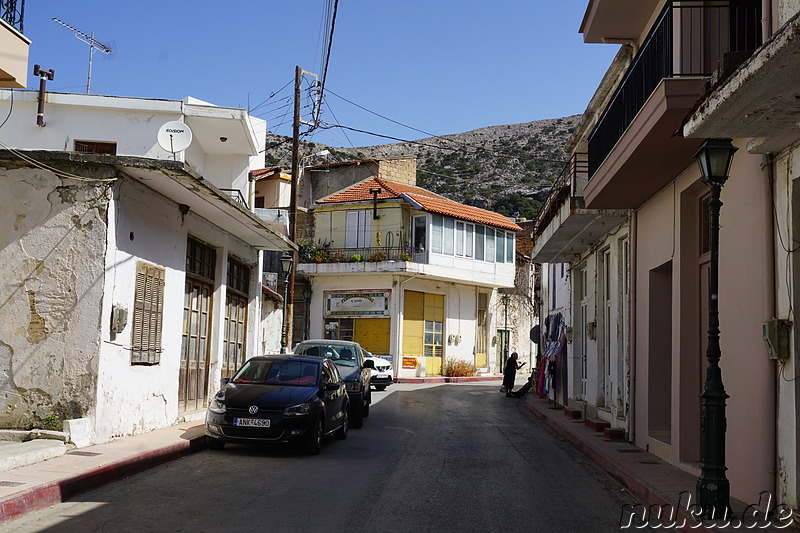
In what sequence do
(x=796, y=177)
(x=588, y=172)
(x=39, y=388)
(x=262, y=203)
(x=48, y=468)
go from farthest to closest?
(x=262, y=203) → (x=588, y=172) → (x=39, y=388) → (x=48, y=468) → (x=796, y=177)

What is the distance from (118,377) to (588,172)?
32.6 feet

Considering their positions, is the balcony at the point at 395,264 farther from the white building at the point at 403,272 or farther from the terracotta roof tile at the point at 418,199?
the terracotta roof tile at the point at 418,199

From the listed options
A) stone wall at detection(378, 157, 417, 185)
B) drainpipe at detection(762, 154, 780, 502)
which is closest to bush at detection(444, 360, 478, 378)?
stone wall at detection(378, 157, 417, 185)

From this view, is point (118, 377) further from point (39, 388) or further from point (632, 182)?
point (632, 182)

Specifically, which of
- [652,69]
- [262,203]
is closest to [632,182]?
[652,69]

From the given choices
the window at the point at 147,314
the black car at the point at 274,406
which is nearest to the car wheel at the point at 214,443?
the black car at the point at 274,406

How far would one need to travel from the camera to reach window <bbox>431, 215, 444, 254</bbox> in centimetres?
4181

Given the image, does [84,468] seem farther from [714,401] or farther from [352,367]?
[352,367]

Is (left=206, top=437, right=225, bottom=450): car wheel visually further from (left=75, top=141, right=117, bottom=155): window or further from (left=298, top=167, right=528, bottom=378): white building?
(left=298, top=167, right=528, bottom=378): white building

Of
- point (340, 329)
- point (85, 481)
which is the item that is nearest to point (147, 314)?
point (85, 481)

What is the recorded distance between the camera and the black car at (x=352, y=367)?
56.7 feet

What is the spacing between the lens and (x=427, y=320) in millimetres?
42938

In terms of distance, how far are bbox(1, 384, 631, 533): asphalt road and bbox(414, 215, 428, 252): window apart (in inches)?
1053

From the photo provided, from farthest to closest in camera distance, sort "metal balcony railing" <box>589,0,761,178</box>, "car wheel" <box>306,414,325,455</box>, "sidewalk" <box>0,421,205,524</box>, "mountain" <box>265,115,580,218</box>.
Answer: "mountain" <box>265,115,580,218</box> → "car wheel" <box>306,414,325,455</box> → "metal balcony railing" <box>589,0,761,178</box> → "sidewalk" <box>0,421,205,524</box>
